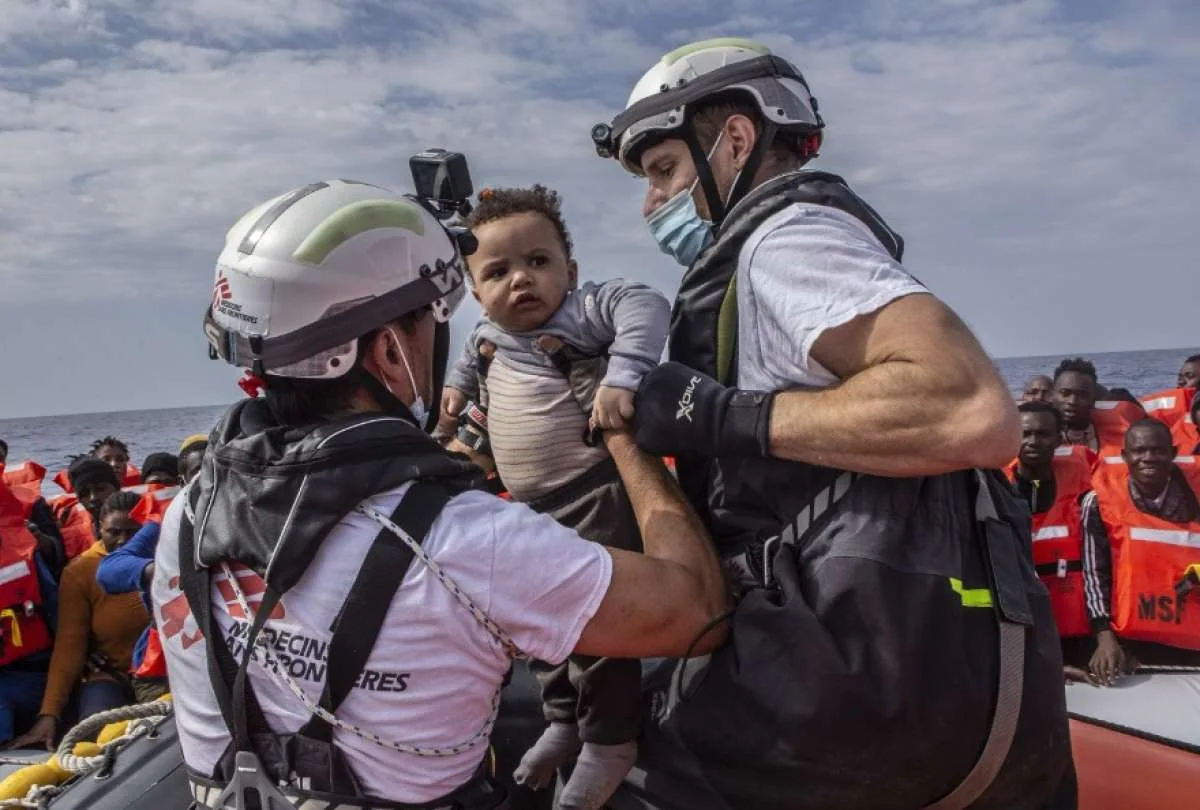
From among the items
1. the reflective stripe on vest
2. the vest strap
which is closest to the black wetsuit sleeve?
the vest strap

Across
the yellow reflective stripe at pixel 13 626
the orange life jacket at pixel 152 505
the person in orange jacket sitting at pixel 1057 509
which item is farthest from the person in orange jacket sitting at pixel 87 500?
the person in orange jacket sitting at pixel 1057 509

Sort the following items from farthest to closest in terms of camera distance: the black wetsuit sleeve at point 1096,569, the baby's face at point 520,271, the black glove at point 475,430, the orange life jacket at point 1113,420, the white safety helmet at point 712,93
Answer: the orange life jacket at point 1113,420
the black wetsuit sleeve at point 1096,569
the black glove at point 475,430
the baby's face at point 520,271
the white safety helmet at point 712,93

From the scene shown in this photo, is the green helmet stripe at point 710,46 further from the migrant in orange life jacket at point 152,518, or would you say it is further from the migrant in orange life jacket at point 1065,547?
the migrant in orange life jacket at point 1065,547

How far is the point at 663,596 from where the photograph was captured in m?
1.84

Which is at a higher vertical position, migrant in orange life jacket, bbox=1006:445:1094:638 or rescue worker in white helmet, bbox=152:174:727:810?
rescue worker in white helmet, bbox=152:174:727:810

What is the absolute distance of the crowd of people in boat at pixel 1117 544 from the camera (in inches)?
249

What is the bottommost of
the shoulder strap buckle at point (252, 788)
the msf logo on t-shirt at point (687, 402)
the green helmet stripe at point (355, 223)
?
the shoulder strap buckle at point (252, 788)

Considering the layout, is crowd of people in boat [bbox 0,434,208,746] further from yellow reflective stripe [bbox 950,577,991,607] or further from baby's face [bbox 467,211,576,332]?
yellow reflective stripe [bbox 950,577,991,607]

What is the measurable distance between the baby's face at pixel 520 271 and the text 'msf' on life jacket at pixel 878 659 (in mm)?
854

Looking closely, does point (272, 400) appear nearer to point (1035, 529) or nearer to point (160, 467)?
point (1035, 529)

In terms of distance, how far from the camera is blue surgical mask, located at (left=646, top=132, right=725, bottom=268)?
7.38ft

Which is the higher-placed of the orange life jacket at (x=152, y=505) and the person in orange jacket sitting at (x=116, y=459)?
the orange life jacket at (x=152, y=505)

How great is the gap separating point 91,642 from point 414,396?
223 inches

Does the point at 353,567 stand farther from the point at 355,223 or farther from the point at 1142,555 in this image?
the point at 1142,555
